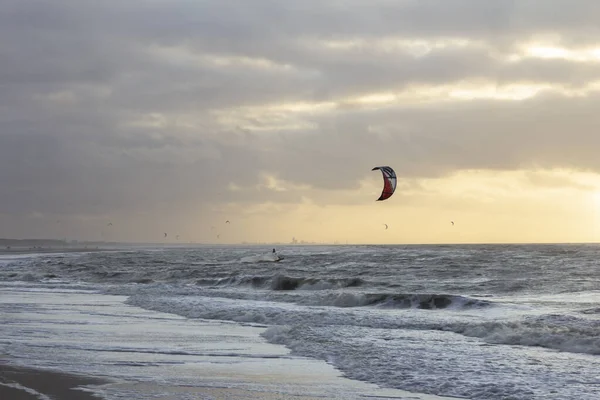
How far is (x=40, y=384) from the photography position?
1008cm

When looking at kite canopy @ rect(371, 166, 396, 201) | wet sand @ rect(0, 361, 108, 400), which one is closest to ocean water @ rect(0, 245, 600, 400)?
wet sand @ rect(0, 361, 108, 400)

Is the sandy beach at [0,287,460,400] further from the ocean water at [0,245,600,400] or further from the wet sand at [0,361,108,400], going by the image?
the ocean water at [0,245,600,400]

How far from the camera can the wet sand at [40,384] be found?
929cm

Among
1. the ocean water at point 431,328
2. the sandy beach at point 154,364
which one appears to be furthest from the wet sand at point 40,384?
the ocean water at point 431,328

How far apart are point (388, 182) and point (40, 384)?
32.6 m

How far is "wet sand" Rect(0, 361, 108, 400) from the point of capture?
9289 millimetres

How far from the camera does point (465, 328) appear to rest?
17.4 metres

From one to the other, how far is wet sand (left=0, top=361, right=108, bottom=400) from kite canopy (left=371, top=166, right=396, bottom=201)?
2834 centimetres

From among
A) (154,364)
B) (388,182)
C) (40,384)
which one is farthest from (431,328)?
(388,182)

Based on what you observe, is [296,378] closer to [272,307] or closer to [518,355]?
[518,355]

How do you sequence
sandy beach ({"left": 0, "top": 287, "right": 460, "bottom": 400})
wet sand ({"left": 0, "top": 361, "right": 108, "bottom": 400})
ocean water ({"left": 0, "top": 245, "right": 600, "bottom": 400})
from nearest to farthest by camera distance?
1. wet sand ({"left": 0, "top": 361, "right": 108, "bottom": 400})
2. sandy beach ({"left": 0, "top": 287, "right": 460, "bottom": 400})
3. ocean water ({"left": 0, "top": 245, "right": 600, "bottom": 400})

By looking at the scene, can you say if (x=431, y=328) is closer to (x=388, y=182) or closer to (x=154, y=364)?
(x=154, y=364)

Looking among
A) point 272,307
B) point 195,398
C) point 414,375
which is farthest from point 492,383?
point 272,307

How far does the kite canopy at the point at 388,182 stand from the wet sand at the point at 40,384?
2834cm
